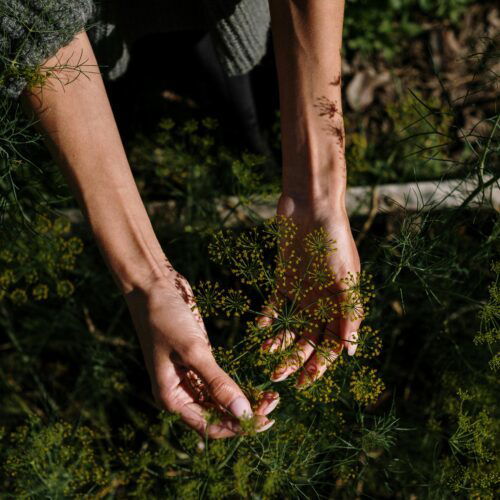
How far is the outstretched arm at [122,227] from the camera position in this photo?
153 cm

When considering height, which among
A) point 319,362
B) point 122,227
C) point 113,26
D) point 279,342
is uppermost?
point 113,26

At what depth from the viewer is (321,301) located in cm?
150

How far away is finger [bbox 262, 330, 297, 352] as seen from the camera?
1535 mm

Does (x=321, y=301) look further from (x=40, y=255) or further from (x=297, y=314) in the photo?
(x=40, y=255)

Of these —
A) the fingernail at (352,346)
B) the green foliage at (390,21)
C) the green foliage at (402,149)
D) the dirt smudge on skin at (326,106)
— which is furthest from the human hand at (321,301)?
the green foliage at (390,21)

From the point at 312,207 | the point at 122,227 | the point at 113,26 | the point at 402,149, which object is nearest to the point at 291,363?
the point at 312,207

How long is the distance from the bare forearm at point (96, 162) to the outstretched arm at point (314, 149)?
1.72 ft

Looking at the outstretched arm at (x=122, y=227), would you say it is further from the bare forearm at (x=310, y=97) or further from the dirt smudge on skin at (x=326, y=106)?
the dirt smudge on skin at (x=326, y=106)

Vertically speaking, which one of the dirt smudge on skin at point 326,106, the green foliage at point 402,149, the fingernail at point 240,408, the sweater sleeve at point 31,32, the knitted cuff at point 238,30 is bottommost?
the green foliage at point 402,149

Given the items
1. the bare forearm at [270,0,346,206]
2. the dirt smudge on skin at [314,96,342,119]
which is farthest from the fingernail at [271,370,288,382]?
the dirt smudge on skin at [314,96,342,119]

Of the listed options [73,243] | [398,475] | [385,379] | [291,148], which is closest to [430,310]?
[385,379]

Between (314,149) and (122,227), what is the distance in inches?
30.1

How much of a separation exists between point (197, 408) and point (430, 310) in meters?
1.17

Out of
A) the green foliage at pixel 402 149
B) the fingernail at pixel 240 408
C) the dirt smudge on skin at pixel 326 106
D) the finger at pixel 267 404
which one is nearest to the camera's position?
the fingernail at pixel 240 408
